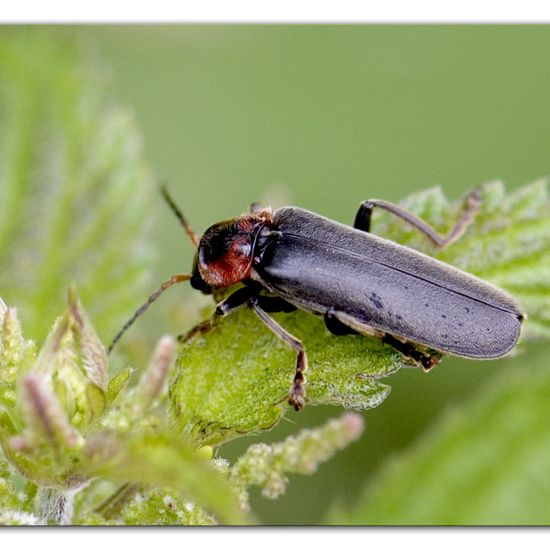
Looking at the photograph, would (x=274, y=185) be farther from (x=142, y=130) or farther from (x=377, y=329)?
(x=377, y=329)

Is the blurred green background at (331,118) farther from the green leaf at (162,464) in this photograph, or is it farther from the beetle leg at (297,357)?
the green leaf at (162,464)

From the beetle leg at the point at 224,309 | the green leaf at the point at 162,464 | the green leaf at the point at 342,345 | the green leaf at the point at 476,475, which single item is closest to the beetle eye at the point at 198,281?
the beetle leg at the point at 224,309

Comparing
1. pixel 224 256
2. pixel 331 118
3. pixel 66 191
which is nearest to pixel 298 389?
pixel 224 256

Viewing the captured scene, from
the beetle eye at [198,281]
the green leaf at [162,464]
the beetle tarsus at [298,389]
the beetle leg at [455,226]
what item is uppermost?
the beetle leg at [455,226]

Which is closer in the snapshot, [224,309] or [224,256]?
[224,309]

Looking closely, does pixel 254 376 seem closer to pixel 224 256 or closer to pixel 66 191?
pixel 224 256
